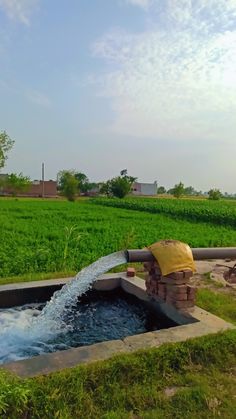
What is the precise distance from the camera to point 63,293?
4.14m

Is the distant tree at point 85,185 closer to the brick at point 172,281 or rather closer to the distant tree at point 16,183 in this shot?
the distant tree at point 16,183

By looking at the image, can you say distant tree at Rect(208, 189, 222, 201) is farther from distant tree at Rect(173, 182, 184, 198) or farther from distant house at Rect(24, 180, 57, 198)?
distant house at Rect(24, 180, 57, 198)

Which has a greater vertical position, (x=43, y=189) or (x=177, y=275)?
(x=43, y=189)

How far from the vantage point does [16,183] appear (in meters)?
56.9

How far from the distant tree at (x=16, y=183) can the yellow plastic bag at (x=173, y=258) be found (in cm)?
5566

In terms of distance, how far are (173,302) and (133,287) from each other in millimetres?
995

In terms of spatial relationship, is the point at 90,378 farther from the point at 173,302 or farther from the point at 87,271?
the point at 87,271

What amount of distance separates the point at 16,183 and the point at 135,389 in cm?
5715

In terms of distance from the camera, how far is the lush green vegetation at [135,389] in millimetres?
2074

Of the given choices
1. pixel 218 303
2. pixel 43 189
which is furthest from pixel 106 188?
pixel 218 303

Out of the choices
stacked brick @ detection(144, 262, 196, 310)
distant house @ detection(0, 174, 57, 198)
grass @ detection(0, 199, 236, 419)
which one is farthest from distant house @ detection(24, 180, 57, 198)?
grass @ detection(0, 199, 236, 419)

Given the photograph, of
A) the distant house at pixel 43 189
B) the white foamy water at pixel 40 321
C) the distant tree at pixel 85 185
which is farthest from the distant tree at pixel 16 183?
the white foamy water at pixel 40 321

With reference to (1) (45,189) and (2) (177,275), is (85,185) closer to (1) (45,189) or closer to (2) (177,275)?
(1) (45,189)

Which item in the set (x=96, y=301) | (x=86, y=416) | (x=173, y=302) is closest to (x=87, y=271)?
(x=96, y=301)
